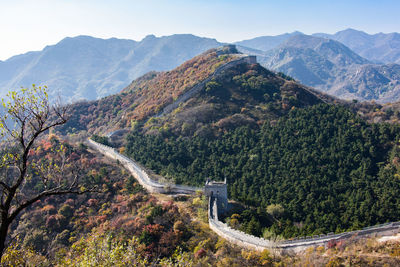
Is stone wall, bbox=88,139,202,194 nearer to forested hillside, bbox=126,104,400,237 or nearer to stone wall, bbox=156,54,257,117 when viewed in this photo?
forested hillside, bbox=126,104,400,237

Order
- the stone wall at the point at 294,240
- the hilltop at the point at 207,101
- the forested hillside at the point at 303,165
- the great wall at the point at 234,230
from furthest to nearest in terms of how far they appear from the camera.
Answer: the hilltop at the point at 207,101, the forested hillside at the point at 303,165, the great wall at the point at 234,230, the stone wall at the point at 294,240

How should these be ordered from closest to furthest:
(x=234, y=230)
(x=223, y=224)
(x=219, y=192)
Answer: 1. (x=234, y=230)
2. (x=223, y=224)
3. (x=219, y=192)

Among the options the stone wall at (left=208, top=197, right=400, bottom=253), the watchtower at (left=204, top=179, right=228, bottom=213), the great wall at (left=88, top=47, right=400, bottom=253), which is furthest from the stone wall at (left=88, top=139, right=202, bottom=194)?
the stone wall at (left=208, top=197, right=400, bottom=253)

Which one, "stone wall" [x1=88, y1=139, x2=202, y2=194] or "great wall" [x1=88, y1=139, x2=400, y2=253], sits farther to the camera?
"stone wall" [x1=88, y1=139, x2=202, y2=194]

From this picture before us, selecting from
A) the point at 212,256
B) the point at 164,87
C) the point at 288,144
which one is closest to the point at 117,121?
the point at 164,87

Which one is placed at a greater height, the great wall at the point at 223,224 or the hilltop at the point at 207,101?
the hilltop at the point at 207,101

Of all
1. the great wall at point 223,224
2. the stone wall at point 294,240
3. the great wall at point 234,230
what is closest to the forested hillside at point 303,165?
the great wall at point 223,224

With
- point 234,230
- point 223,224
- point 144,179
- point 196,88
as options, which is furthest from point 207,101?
point 234,230

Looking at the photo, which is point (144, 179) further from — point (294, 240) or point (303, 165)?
point (303, 165)

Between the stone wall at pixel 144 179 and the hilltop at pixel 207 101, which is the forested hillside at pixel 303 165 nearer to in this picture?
the stone wall at pixel 144 179
